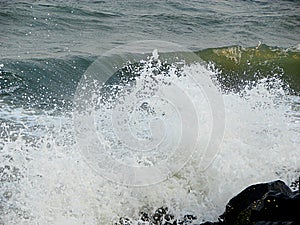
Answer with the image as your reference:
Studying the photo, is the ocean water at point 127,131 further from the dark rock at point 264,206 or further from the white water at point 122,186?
the dark rock at point 264,206

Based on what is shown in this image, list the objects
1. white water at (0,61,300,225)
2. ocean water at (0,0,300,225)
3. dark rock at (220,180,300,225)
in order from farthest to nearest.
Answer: ocean water at (0,0,300,225), white water at (0,61,300,225), dark rock at (220,180,300,225)

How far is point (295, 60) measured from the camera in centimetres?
1277

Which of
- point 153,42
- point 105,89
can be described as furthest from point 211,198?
point 153,42

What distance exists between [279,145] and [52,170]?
2.54 m

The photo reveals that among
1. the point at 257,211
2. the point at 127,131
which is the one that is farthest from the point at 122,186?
the point at 257,211

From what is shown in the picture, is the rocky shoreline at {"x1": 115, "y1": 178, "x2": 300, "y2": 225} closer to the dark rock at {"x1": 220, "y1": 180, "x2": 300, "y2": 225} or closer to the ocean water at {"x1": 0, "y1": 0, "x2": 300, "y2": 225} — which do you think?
the dark rock at {"x1": 220, "y1": 180, "x2": 300, "y2": 225}

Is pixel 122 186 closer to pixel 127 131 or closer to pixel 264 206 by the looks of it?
pixel 127 131

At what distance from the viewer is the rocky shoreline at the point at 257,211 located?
3.68 meters

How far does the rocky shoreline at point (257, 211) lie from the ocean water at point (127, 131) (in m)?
0.10

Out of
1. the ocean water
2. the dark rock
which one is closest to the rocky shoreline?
the dark rock

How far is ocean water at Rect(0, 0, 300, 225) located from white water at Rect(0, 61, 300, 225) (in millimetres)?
11

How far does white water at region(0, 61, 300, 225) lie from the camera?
15.1 feet

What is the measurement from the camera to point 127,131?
6184mm

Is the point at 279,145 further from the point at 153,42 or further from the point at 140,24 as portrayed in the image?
the point at 140,24
